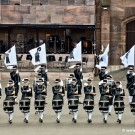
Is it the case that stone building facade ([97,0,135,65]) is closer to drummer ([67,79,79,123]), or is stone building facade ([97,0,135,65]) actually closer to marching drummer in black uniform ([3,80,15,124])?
drummer ([67,79,79,123])

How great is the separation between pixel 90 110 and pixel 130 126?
1.92 m

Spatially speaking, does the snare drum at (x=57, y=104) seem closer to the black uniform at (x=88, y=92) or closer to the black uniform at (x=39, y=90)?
the black uniform at (x=39, y=90)

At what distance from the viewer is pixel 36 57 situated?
3198 cm

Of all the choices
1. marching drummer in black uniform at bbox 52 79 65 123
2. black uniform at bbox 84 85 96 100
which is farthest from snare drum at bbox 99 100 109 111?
marching drummer in black uniform at bbox 52 79 65 123

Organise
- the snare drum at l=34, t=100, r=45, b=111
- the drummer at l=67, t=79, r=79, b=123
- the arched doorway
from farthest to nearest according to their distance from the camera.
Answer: the arched doorway, the drummer at l=67, t=79, r=79, b=123, the snare drum at l=34, t=100, r=45, b=111

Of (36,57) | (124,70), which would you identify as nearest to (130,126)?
(36,57)

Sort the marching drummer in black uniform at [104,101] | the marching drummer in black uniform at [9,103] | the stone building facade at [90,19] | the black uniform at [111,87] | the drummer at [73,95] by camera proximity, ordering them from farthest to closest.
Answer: the stone building facade at [90,19] → the black uniform at [111,87] → the drummer at [73,95] → the marching drummer in black uniform at [104,101] → the marching drummer in black uniform at [9,103]

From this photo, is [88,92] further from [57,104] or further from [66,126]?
[66,126]

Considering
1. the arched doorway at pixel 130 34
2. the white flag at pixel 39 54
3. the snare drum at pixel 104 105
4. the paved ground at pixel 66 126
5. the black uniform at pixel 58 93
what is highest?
the arched doorway at pixel 130 34

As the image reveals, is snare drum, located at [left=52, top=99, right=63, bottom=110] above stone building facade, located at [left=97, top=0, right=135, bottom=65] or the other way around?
the other way around

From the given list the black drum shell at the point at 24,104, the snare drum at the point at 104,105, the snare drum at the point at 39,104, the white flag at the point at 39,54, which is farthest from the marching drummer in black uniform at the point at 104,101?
the white flag at the point at 39,54

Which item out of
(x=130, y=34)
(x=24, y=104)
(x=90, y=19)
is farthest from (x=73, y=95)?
(x=130, y=34)
